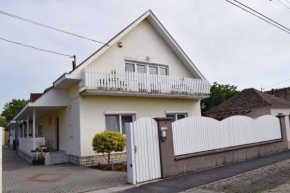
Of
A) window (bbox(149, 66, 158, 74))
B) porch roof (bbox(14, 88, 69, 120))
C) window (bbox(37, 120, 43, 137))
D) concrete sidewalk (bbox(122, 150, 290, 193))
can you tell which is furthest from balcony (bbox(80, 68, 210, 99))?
window (bbox(37, 120, 43, 137))

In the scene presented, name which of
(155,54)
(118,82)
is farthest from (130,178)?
(155,54)

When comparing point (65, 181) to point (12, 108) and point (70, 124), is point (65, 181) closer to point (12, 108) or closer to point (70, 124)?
point (70, 124)

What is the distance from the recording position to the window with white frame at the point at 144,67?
48.4 feet

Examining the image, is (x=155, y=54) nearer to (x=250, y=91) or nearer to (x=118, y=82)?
(x=118, y=82)

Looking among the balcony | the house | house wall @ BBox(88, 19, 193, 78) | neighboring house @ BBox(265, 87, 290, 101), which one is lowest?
the house

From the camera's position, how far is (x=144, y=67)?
15492 millimetres

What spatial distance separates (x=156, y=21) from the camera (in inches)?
619

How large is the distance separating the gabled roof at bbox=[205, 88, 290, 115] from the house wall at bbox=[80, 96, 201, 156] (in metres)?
6.45

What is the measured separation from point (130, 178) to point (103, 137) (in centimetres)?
320

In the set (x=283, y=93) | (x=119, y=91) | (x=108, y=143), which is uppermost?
(x=283, y=93)

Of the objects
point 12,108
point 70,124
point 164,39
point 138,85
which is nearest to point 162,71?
point 164,39

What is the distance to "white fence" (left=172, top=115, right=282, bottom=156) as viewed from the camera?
933 cm

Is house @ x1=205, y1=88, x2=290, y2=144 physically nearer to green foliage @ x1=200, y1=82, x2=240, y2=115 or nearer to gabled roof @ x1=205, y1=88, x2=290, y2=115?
gabled roof @ x1=205, y1=88, x2=290, y2=115

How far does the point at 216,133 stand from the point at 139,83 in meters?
5.05
